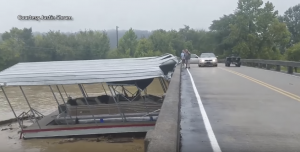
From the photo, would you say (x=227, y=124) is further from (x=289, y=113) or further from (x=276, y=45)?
(x=276, y=45)

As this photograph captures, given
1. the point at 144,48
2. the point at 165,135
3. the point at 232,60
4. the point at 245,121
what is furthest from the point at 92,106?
the point at 144,48

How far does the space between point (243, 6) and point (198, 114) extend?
163 ft

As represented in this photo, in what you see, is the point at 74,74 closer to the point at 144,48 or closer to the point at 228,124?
the point at 228,124

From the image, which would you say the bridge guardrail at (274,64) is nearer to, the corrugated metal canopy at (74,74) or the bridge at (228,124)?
the bridge at (228,124)

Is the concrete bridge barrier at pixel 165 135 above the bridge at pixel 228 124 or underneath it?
above

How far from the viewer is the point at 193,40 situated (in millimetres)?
102500

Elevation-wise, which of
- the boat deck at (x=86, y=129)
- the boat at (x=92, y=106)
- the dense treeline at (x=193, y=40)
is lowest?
the boat deck at (x=86, y=129)

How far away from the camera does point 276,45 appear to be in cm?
5856

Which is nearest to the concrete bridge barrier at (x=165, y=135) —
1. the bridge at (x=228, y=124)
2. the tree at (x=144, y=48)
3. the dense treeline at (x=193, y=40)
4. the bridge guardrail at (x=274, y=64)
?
the bridge at (x=228, y=124)

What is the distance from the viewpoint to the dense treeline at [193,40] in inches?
1231

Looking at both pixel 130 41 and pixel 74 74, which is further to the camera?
pixel 130 41

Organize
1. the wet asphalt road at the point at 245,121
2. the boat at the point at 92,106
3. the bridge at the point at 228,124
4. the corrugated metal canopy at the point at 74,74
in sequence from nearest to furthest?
the bridge at the point at 228,124 < the wet asphalt road at the point at 245,121 < the corrugated metal canopy at the point at 74,74 < the boat at the point at 92,106

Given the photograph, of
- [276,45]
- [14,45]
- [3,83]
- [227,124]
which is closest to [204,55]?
[14,45]

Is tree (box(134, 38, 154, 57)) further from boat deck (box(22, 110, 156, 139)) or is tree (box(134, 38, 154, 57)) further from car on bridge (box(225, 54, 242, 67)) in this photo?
boat deck (box(22, 110, 156, 139))
